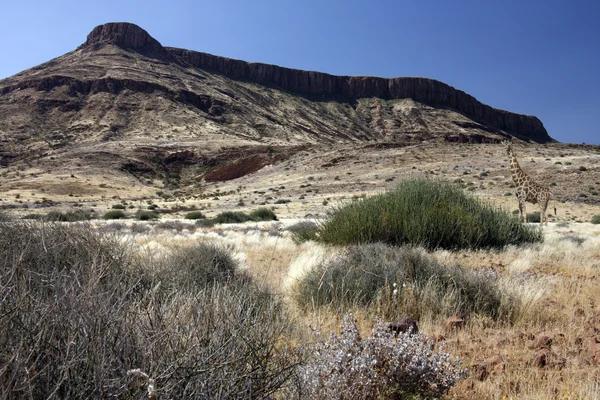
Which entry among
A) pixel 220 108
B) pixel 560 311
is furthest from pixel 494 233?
pixel 220 108

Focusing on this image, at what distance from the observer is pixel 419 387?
276 cm

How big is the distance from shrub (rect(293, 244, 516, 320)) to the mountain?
48.8 m

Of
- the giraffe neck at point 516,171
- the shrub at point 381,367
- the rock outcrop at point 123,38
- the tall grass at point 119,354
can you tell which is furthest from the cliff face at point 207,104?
the tall grass at point 119,354

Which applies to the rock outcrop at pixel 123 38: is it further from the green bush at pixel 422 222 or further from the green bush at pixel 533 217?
the green bush at pixel 422 222

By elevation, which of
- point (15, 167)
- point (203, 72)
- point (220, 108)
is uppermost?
point (203, 72)

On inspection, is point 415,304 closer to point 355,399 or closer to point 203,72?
point 355,399

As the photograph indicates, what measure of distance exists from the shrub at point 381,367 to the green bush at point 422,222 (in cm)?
564

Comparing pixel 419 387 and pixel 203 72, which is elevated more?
pixel 203 72

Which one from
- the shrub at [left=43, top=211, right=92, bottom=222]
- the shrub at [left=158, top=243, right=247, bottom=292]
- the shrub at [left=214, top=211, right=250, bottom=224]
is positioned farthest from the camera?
the shrub at [left=214, top=211, right=250, bottom=224]

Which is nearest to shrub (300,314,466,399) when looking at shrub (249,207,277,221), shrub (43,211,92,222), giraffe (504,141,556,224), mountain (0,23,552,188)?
shrub (43,211,92,222)

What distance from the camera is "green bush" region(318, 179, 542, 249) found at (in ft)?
29.4

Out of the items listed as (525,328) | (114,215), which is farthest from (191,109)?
(525,328)

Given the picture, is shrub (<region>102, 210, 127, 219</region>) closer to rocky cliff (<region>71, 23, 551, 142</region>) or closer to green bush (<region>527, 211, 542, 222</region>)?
green bush (<region>527, 211, 542, 222</region>)

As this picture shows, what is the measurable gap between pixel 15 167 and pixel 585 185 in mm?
63162
